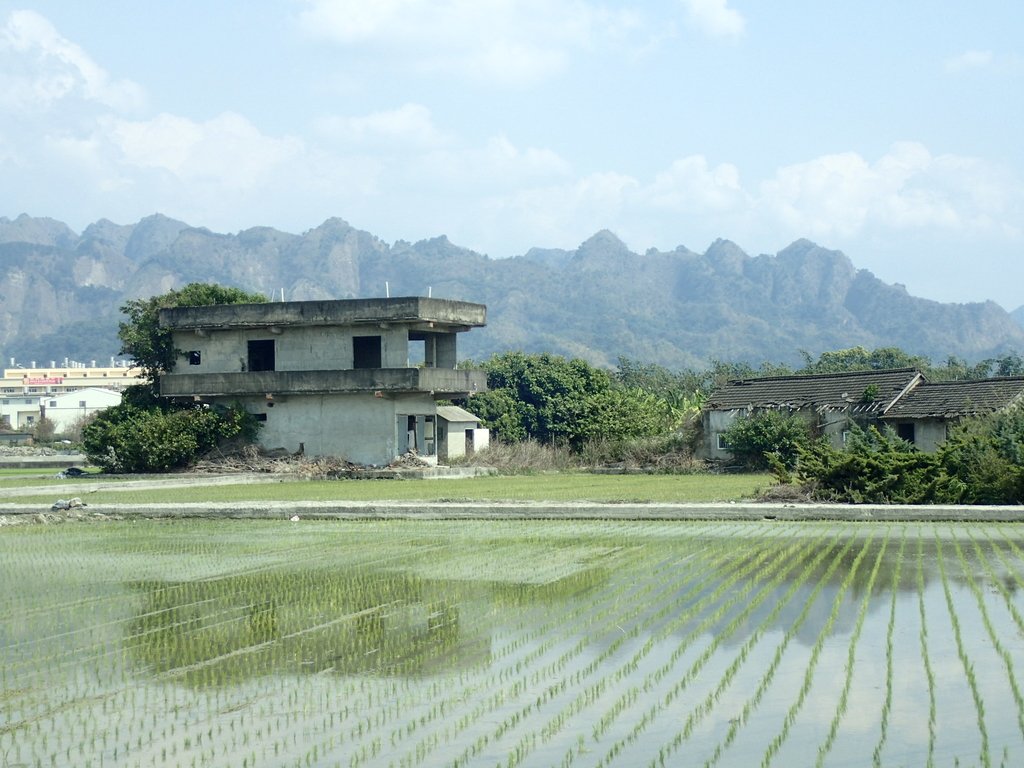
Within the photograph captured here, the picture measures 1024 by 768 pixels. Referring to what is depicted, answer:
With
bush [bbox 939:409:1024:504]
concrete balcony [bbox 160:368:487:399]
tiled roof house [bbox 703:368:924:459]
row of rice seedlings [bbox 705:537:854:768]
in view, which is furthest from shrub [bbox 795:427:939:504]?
concrete balcony [bbox 160:368:487:399]

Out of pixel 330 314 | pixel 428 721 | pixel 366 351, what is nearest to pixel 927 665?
pixel 428 721

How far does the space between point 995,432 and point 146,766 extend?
2230cm

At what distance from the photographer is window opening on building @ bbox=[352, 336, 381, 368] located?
152ft

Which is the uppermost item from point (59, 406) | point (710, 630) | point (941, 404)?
point (59, 406)

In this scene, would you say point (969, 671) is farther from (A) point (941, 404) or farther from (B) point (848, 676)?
(A) point (941, 404)

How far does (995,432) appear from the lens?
26.7 meters

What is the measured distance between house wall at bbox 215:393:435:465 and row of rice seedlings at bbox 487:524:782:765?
2966cm

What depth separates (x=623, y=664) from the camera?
10375 millimetres

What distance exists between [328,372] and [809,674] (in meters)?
36.5

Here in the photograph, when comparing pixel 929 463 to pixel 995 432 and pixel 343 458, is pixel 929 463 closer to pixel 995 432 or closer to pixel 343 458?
pixel 995 432

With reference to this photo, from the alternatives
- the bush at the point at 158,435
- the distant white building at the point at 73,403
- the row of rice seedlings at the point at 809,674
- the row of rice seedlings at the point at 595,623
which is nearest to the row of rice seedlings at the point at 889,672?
the row of rice seedlings at the point at 809,674

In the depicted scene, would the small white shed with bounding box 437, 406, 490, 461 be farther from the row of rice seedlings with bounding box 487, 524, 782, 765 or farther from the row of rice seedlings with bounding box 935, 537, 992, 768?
the row of rice seedlings with bounding box 935, 537, 992, 768

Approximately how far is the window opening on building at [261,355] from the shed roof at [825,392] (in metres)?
15.5

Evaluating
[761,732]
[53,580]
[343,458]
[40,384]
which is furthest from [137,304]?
[40,384]
